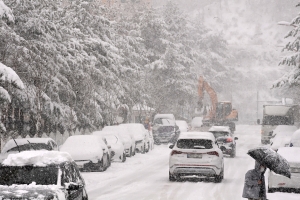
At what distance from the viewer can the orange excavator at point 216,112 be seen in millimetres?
68250

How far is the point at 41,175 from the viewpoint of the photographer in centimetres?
1109

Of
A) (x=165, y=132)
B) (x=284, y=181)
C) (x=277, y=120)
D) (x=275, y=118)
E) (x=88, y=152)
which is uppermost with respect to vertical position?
(x=275, y=118)

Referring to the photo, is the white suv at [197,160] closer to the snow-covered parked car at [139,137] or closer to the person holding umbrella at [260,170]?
the person holding umbrella at [260,170]

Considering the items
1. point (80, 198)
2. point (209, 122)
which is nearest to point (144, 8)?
point (209, 122)

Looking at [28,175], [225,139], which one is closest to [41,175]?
[28,175]

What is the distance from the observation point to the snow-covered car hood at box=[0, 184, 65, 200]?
33.1ft

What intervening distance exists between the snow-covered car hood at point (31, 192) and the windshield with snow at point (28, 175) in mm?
239

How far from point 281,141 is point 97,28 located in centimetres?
2190

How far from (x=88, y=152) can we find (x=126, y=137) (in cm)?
966

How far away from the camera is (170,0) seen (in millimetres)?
85750

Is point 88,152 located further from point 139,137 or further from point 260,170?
point 260,170

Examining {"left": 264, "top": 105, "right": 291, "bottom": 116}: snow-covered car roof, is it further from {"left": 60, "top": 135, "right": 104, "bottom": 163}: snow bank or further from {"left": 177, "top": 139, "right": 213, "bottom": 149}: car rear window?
{"left": 177, "top": 139, "right": 213, "bottom": 149}: car rear window

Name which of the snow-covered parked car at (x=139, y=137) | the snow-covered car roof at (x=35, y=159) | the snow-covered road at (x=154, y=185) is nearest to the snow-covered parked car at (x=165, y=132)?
the snow-covered parked car at (x=139, y=137)

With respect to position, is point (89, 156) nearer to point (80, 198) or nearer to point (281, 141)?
point (281, 141)
